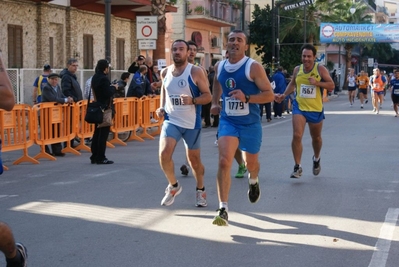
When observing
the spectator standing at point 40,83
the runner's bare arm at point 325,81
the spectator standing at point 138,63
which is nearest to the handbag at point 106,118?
the spectator standing at point 40,83

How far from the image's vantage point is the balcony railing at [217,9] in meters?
45.3

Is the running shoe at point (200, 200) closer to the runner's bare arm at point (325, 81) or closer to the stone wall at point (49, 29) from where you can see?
the runner's bare arm at point (325, 81)

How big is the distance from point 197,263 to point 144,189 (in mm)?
4159

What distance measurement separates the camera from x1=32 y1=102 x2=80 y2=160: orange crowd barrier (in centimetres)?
1411

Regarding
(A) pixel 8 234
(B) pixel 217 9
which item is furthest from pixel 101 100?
(B) pixel 217 9

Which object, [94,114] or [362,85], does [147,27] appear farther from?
[362,85]

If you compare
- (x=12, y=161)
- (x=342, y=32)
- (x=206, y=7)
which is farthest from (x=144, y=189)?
(x=342, y=32)

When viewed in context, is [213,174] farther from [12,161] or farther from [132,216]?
[12,161]

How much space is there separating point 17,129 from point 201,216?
6.30m

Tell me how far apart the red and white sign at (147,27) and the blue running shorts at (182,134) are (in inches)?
495

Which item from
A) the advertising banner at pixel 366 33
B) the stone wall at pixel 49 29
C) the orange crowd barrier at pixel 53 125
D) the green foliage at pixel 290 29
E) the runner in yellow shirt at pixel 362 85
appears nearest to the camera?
the orange crowd barrier at pixel 53 125

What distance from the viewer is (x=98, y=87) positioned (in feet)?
44.2

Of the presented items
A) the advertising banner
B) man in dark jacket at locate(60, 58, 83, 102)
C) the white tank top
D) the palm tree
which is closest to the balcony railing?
the advertising banner

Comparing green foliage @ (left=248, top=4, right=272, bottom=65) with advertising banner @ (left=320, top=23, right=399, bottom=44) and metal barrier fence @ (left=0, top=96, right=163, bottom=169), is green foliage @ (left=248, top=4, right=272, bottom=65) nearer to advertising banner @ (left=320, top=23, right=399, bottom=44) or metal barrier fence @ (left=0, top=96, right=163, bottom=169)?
advertising banner @ (left=320, top=23, right=399, bottom=44)
